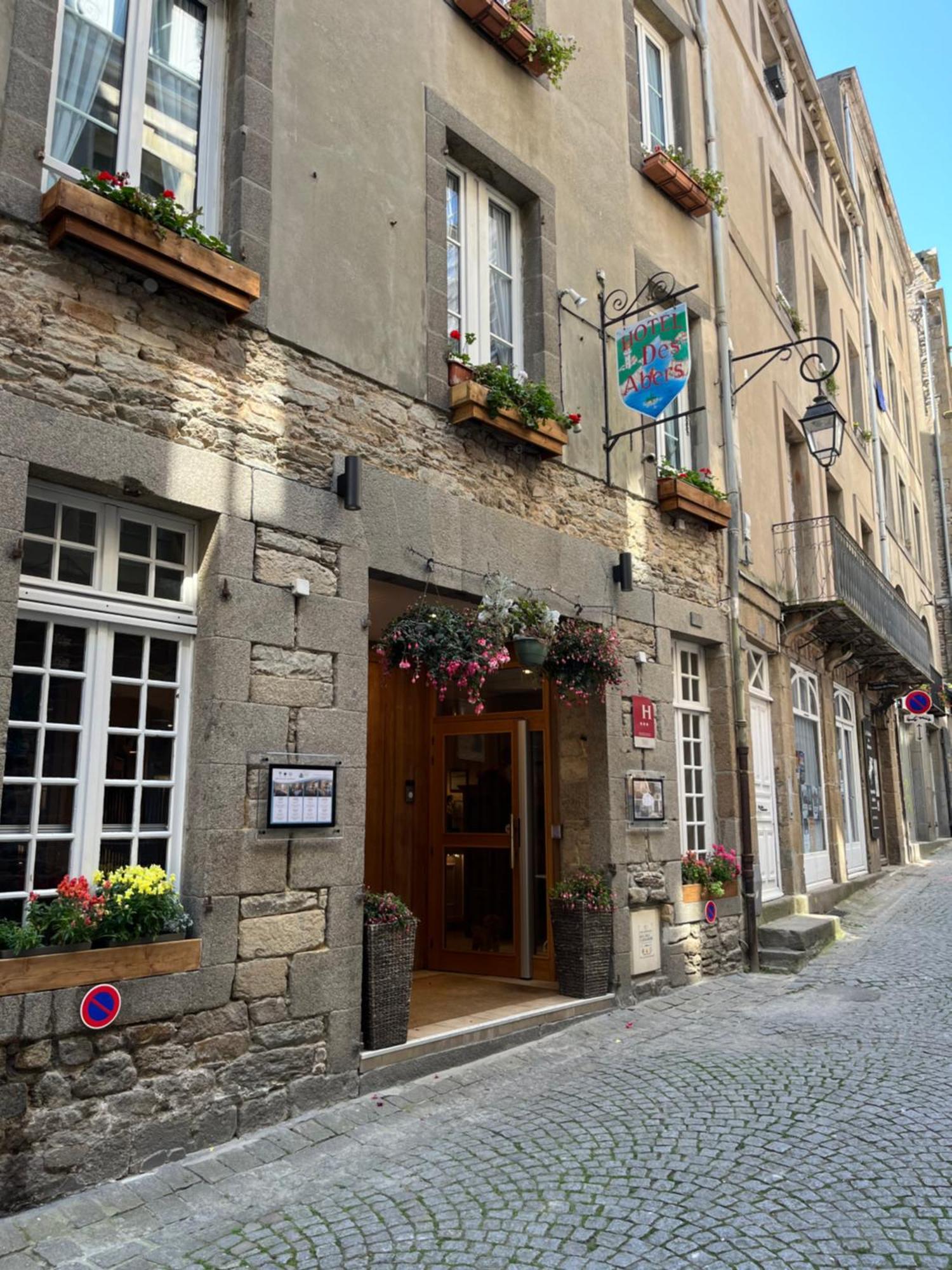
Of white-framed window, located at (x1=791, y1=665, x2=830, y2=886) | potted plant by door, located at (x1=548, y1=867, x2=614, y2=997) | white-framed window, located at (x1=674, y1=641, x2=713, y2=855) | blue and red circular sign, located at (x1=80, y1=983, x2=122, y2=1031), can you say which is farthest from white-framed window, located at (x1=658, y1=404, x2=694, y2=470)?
blue and red circular sign, located at (x1=80, y1=983, x2=122, y2=1031)

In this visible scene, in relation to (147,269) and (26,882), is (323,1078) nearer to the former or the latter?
(26,882)

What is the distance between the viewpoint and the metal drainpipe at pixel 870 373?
1873 cm

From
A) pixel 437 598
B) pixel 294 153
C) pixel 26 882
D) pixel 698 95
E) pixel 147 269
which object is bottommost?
pixel 26 882

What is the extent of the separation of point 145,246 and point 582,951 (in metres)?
5.23

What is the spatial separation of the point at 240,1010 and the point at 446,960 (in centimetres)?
387

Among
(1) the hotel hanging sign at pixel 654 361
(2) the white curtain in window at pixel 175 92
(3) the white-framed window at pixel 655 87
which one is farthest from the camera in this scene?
(3) the white-framed window at pixel 655 87

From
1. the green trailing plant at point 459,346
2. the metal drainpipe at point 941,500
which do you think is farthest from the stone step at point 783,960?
the metal drainpipe at point 941,500

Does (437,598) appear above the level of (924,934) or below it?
above

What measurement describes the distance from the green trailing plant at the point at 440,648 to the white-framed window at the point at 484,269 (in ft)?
6.96

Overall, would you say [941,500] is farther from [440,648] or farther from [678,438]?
[440,648]

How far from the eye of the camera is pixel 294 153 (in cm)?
567

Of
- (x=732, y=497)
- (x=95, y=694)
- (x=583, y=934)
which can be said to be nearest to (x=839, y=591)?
(x=732, y=497)

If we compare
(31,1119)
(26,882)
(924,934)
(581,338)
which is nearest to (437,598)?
(581,338)

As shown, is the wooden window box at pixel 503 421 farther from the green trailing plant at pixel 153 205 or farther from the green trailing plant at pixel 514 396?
the green trailing plant at pixel 153 205
